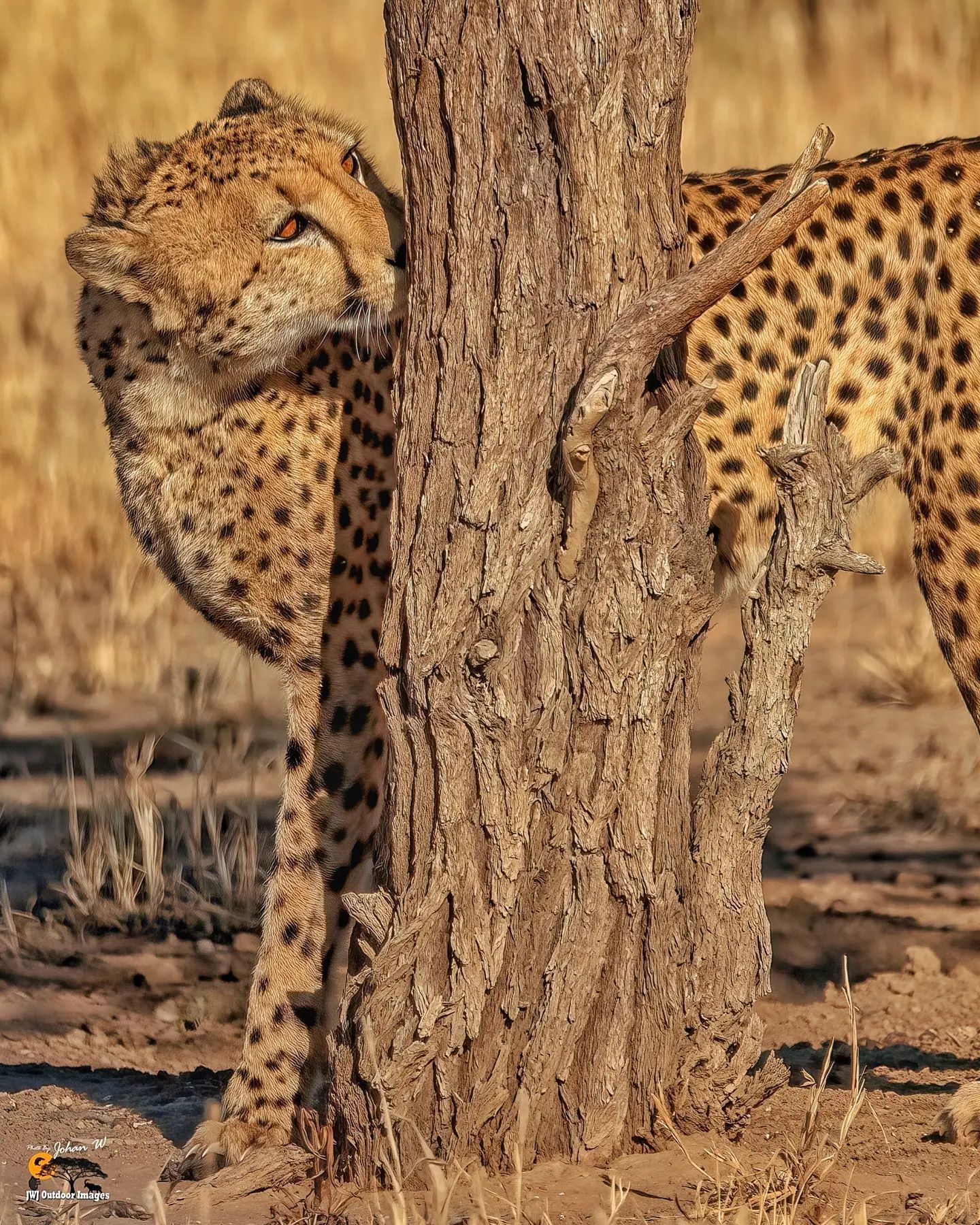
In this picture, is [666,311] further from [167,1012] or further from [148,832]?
[148,832]

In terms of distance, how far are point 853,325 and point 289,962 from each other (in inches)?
63.4

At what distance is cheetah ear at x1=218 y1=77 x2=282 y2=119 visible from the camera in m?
4.02

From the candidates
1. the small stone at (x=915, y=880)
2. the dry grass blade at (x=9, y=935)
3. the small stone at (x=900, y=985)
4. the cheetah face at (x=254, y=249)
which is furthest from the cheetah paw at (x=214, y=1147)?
the small stone at (x=915, y=880)

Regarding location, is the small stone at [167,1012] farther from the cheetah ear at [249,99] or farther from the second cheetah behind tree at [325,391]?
the cheetah ear at [249,99]

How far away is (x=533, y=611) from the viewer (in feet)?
8.79

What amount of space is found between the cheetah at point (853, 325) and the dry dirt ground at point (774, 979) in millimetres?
921

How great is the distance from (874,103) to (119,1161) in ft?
24.4

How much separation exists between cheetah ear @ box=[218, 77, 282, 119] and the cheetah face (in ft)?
1.07

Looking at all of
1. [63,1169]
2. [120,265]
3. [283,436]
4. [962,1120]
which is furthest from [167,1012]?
[962,1120]

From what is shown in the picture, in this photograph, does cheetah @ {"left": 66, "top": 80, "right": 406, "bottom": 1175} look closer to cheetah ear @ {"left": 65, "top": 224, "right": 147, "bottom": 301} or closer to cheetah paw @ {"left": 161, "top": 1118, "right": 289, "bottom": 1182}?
cheetah ear @ {"left": 65, "top": 224, "right": 147, "bottom": 301}

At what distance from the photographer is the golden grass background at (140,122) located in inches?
244

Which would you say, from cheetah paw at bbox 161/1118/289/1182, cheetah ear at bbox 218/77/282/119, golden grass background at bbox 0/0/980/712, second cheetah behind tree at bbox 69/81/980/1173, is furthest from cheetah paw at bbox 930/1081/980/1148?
golden grass background at bbox 0/0/980/712

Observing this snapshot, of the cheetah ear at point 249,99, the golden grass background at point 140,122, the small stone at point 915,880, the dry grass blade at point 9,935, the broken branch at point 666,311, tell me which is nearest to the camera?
the broken branch at point 666,311

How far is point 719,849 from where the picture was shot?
9.12 ft
